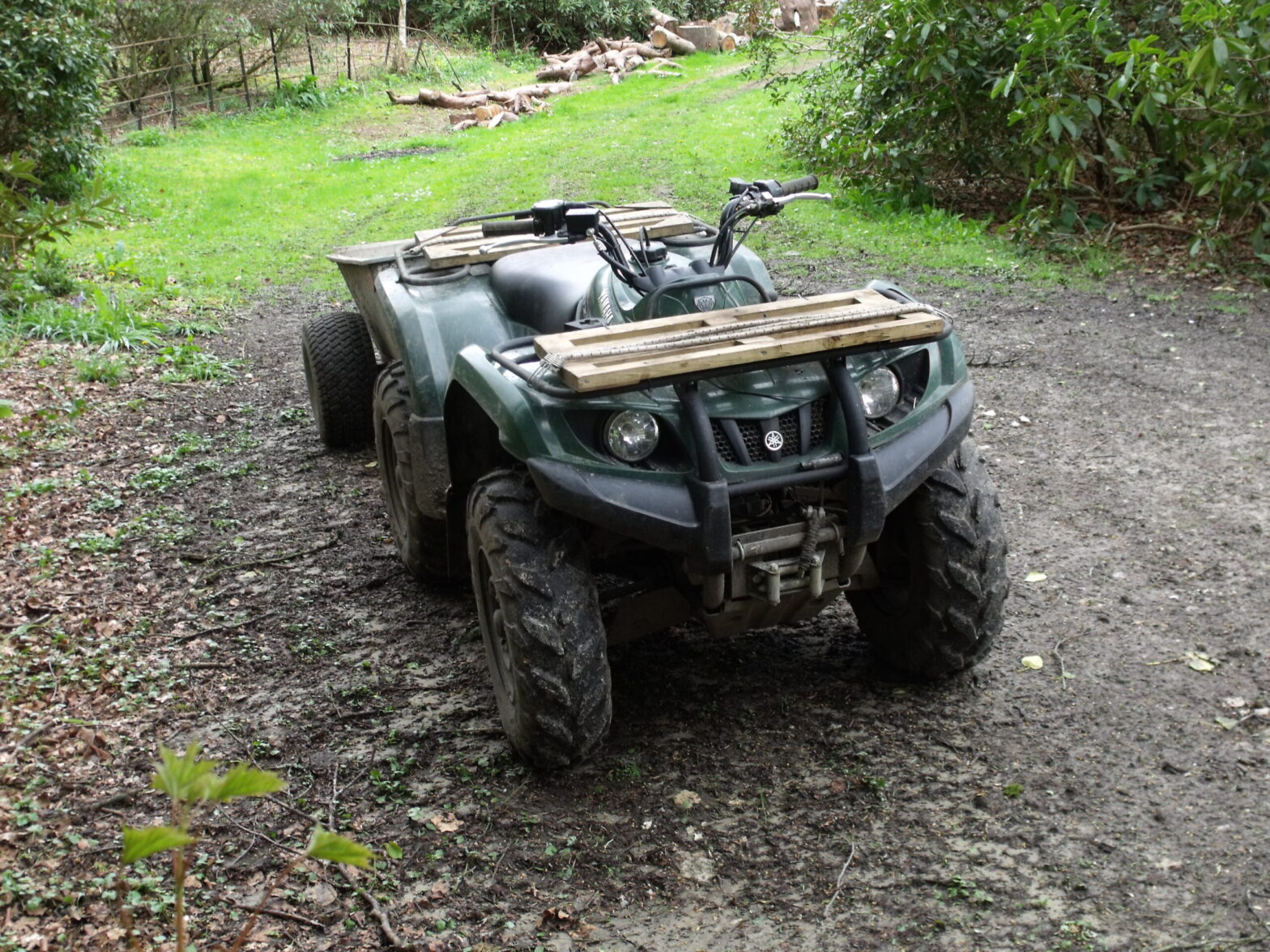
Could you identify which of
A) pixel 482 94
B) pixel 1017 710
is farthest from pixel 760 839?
pixel 482 94

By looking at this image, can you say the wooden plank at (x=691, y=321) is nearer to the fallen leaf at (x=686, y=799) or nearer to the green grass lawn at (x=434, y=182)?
the fallen leaf at (x=686, y=799)

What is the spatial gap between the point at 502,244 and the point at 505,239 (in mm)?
232

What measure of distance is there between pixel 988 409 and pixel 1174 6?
413 cm

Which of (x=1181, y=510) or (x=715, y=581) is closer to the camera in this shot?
(x=715, y=581)

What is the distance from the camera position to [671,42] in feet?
79.4

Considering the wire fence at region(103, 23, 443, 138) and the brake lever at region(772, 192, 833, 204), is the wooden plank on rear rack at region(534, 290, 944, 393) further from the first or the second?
the wire fence at region(103, 23, 443, 138)

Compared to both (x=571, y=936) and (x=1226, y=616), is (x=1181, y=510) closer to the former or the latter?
(x=1226, y=616)

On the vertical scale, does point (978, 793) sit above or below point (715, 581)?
below

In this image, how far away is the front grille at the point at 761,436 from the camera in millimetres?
3189

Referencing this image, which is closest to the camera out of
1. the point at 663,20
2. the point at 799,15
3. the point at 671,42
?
the point at 799,15

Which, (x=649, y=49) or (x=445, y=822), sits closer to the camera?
(x=445, y=822)

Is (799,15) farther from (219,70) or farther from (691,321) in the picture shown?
(691,321)

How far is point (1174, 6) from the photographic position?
8500mm

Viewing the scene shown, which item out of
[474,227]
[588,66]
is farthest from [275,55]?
[474,227]
